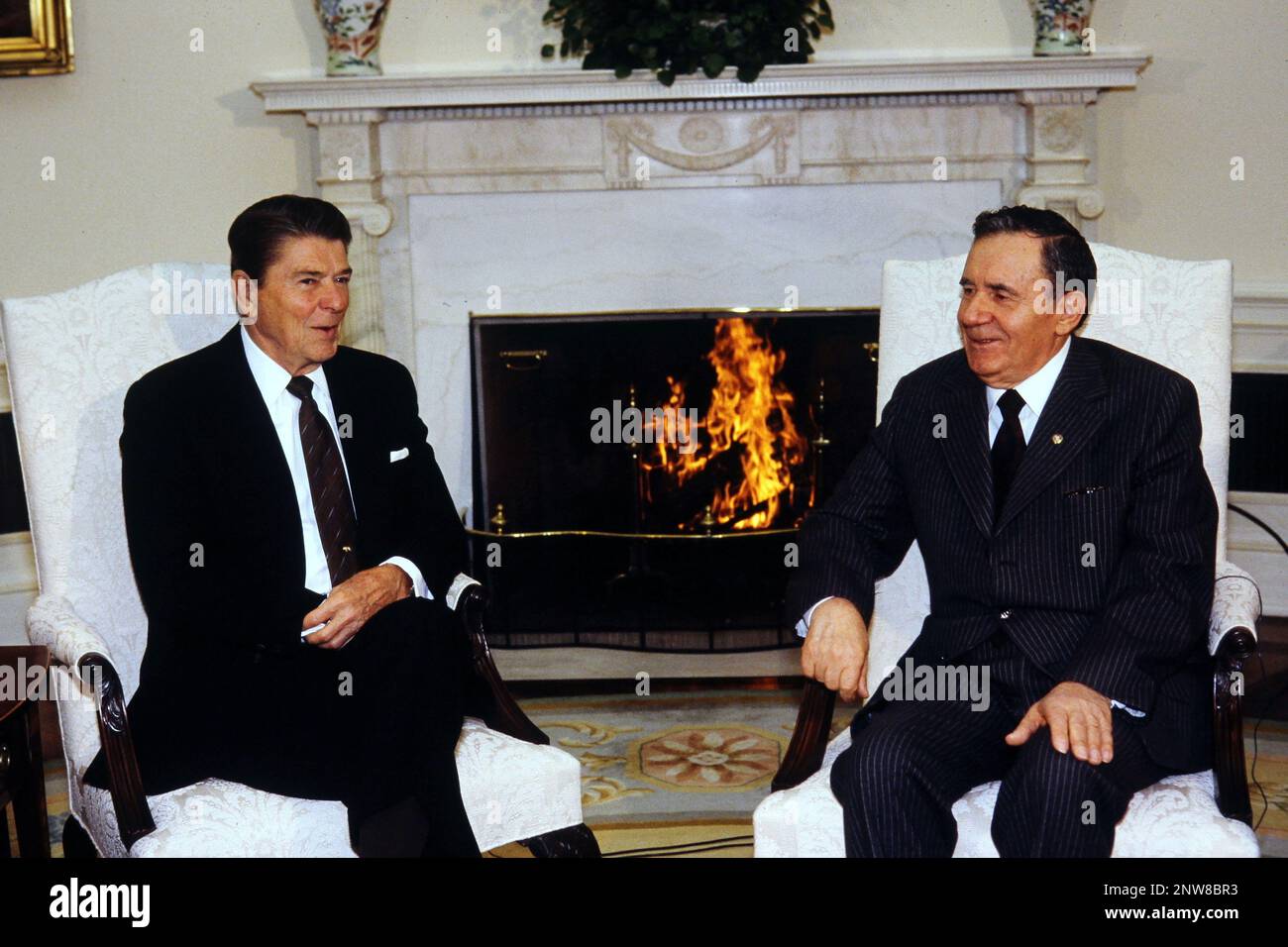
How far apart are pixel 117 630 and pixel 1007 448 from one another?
5.07 feet

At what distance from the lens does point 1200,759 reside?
2059mm

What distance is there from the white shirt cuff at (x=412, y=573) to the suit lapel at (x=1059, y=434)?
96cm

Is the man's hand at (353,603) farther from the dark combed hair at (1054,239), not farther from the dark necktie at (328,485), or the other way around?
the dark combed hair at (1054,239)

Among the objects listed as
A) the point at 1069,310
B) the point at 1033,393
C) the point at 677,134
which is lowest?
the point at 1033,393

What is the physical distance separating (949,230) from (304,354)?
250 centimetres

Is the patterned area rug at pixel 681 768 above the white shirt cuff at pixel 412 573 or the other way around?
the other way around

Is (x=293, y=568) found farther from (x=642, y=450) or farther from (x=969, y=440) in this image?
(x=642, y=450)

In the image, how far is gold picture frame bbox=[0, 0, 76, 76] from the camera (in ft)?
13.5

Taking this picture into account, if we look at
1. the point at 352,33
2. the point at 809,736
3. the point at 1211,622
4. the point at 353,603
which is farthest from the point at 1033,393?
the point at 352,33

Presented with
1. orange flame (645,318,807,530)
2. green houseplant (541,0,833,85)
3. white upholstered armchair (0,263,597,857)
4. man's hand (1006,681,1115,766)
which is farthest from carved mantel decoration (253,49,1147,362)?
man's hand (1006,681,1115,766)

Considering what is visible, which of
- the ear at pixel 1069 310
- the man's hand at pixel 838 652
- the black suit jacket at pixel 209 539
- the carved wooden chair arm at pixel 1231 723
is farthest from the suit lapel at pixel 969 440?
the black suit jacket at pixel 209 539

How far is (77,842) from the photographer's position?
2279 millimetres

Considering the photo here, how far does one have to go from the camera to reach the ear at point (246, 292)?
7.72 feet
